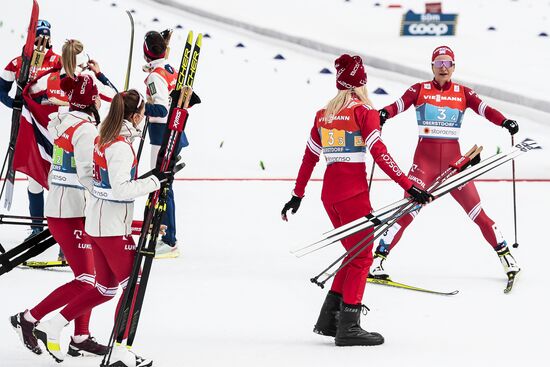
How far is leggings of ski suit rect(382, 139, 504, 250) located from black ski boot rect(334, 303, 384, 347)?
62.2 inches

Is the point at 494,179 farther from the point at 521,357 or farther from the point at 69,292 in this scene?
the point at 69,292

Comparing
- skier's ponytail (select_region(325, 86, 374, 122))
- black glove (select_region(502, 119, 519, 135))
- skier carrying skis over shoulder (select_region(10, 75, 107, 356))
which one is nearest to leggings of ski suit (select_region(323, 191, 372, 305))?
skier's ponytail (select_region(325, 86, 374, 122))

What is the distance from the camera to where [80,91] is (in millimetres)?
5363

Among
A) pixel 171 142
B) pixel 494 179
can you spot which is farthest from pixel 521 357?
pixel 494 179

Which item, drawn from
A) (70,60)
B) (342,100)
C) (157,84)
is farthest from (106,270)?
(157,84)

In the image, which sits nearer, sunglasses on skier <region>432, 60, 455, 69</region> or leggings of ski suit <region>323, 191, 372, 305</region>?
leggings of ski suit <region>323, 191, 372, 305</region>

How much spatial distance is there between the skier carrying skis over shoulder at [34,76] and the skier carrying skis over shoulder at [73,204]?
6.88 ft

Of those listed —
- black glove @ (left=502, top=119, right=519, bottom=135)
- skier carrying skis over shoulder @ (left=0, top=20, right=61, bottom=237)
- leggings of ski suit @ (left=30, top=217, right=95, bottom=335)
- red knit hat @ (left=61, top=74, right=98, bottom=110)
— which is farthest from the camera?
skier carrying skis over shoulder @ (left=0, top=20, right=61, bottom=237)

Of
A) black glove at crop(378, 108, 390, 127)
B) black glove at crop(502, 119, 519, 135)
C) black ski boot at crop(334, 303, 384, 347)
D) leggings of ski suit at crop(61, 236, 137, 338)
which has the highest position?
black glove at crop(378, 108, 390, 127)

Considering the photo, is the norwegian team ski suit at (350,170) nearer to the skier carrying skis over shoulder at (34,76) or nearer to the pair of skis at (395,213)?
the pair of skis at (395,213)

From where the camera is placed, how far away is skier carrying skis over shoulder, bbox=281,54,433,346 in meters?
5.59

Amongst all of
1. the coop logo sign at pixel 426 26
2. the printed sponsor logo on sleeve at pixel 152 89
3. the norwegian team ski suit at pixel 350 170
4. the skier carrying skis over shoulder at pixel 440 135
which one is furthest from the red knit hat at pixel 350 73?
the coop logo sign at pixel 426 26

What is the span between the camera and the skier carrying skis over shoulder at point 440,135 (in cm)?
707

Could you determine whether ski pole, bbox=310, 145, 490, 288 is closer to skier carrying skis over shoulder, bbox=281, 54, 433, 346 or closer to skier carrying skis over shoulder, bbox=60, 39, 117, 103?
skier carrying skis over shoulder, bbox=281, 54, 433, 346
